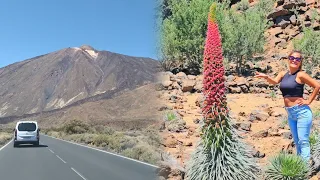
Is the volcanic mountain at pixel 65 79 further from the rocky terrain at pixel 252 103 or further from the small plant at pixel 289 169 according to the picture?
the small plant at pixel 289 169

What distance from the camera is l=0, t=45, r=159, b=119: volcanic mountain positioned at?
147 meters

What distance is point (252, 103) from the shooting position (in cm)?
1455

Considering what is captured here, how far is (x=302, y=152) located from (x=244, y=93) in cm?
1073

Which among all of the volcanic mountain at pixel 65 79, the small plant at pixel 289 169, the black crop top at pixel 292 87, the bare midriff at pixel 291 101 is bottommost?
the small plant at pixel 289 169

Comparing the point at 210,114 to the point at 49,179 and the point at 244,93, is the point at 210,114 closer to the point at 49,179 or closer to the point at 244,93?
the point at 49,179

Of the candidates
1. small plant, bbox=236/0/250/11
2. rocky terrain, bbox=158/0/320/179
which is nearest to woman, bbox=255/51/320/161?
rocky terrain, bbox=158/0/320/179

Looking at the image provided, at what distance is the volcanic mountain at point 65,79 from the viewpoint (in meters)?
147

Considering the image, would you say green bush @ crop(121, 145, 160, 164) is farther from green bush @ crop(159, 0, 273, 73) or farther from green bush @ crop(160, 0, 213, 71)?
green bush @ crop(160, 0, 213, 71)

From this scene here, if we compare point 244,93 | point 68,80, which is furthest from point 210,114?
point 68,80

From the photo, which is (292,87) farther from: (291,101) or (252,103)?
(252,103)

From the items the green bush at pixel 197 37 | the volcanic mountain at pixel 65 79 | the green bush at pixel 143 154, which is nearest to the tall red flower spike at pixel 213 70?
the green bush at pixel 143 154

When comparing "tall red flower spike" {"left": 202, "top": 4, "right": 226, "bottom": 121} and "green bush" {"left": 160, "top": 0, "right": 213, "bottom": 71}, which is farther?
"green bush" {"left": 160, "top": 0, "right": 213, "bottom": 71}

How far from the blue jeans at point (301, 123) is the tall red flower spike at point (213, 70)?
131 cm

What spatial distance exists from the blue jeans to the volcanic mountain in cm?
11952
